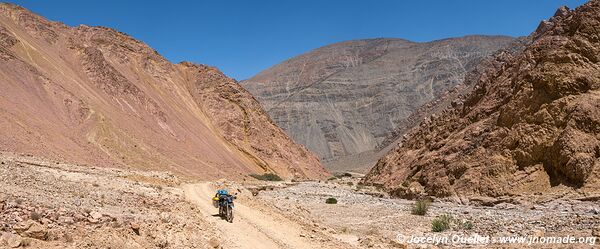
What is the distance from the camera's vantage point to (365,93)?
161 meters

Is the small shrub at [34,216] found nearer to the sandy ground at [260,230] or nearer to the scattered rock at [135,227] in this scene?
the scattered rock at [135,227]

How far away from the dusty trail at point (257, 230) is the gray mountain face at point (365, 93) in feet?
362

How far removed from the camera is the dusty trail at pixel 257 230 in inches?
481

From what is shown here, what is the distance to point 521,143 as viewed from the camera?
25422 mm

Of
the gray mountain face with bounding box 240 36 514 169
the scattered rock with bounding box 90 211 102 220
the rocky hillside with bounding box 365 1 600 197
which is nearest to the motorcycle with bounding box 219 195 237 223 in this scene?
the scattered rock with bounding box 90 211 102 220

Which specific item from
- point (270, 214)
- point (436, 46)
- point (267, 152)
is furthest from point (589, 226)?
point (436, 46)

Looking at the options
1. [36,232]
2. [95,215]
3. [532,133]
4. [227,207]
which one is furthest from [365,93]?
[36,232]

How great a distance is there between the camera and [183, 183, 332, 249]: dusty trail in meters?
12.2

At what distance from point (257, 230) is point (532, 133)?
692 inches

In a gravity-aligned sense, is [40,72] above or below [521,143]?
above

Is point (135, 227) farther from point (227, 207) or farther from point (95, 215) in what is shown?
point (227, 207)

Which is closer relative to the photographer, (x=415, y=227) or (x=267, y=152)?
(x=415, y=227)

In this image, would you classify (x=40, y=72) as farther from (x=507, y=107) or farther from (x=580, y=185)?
(x=580, y=185)

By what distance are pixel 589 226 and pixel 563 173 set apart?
35.4 feet
